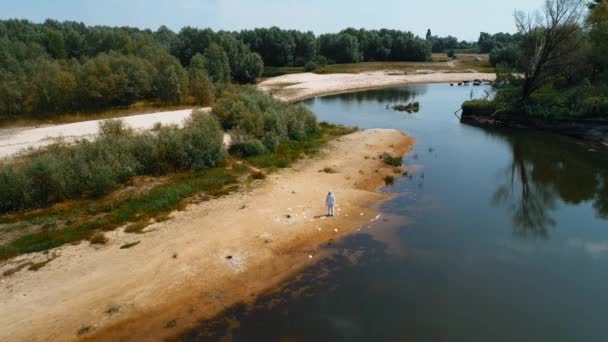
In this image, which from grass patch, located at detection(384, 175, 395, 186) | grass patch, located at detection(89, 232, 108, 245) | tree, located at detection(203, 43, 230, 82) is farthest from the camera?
tree, located at detection(203, 43, 230, 82)

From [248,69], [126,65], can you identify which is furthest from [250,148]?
[248,69]

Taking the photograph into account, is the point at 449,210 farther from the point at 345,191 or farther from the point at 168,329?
the point at 168,329

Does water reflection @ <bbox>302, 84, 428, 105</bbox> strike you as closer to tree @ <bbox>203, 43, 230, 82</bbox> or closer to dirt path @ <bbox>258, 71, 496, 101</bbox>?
dirt path @ <bbox>258, 71, 496, 101</bbox>

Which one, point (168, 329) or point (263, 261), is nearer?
point (168, 329)

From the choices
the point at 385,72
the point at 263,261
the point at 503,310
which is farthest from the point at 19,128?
the point at 385,72

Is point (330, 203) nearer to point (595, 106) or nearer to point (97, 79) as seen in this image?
point (595, 106)

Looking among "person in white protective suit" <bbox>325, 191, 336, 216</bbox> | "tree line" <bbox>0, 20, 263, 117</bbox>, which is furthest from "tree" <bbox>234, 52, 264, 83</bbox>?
"person in white protective suit" <bbox>325, 191, 336, 216</bbox>
